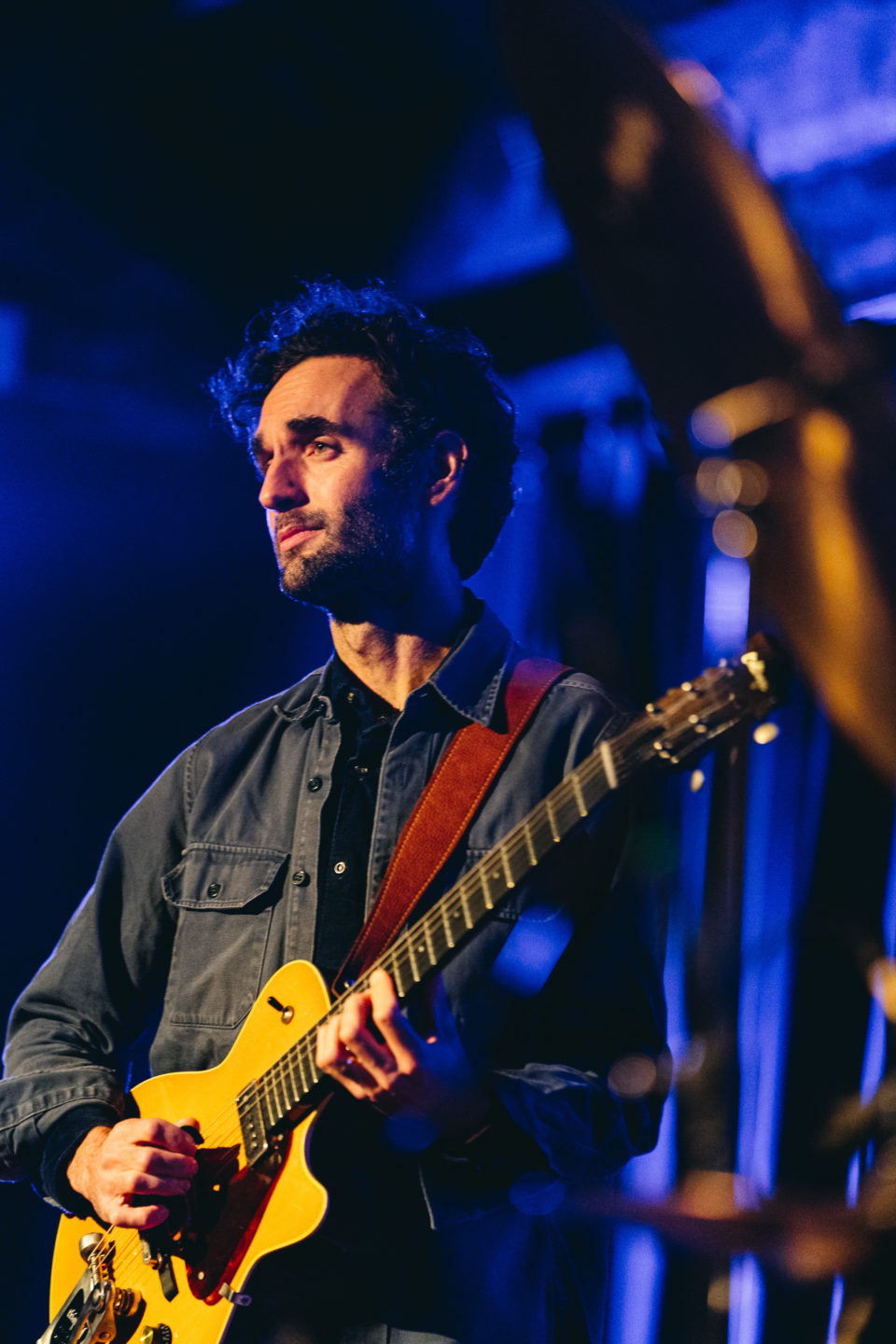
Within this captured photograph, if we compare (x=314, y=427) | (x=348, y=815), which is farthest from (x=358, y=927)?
(x=314, y=427)

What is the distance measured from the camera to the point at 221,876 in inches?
60.8

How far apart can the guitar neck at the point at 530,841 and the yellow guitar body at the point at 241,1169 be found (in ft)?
Result: 0.10

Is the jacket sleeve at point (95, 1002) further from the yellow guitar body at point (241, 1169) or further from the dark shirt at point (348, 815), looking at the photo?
the dark shirt at point (348, 815)

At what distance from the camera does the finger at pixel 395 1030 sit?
3.44ft

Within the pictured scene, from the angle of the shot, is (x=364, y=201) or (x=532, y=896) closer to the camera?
(x=532, y=896)

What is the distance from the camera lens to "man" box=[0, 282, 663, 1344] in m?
1.17

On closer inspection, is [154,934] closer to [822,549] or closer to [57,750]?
[57,750]

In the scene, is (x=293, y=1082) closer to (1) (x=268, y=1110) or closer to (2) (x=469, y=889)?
(1) (x=268, y=1110)

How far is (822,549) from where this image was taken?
57 centimetres

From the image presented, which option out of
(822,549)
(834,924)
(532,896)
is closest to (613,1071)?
(532,896)

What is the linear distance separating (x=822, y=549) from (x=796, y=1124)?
1647mm

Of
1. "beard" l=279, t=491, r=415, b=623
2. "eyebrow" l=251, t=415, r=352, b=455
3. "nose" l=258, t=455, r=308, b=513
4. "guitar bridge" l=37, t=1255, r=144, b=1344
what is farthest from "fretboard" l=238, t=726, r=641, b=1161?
"eyebrow" l=251, t=415, r=352, b=455

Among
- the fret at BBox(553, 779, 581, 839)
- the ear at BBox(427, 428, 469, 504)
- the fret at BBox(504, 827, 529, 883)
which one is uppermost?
the ear at BBox(427, 428, 469, 504)

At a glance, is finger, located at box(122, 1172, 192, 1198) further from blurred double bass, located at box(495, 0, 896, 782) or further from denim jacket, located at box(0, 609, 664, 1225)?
blurred double bass, located at box(495, 0, 896, 782)
